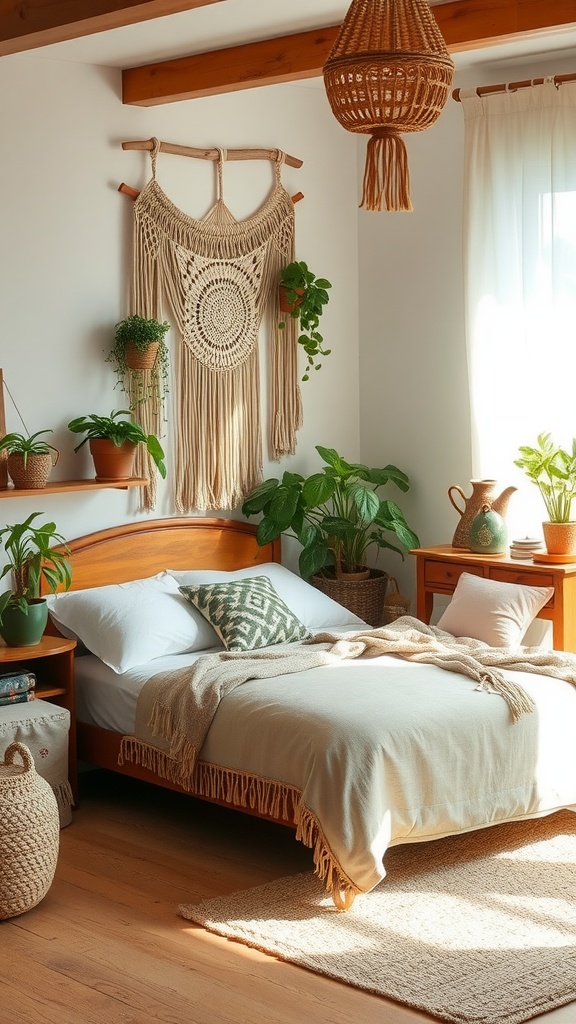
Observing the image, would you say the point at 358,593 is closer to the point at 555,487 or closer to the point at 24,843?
the point at 555,487

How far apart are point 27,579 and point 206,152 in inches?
77.6

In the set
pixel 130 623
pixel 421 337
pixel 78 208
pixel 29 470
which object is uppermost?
pixel 78 208

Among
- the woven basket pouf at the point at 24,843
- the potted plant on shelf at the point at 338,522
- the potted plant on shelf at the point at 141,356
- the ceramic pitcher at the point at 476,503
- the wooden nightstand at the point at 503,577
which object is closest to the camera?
the woven basket pouf at the point at 24,843

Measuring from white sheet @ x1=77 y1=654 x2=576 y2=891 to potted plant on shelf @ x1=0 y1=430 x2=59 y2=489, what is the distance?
1134 mm

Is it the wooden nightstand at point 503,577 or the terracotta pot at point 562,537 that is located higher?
the terracotta pot at point 562,537

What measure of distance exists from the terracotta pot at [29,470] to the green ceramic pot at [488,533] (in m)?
1.73

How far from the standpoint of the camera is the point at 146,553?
5.19 m

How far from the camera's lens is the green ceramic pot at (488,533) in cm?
520

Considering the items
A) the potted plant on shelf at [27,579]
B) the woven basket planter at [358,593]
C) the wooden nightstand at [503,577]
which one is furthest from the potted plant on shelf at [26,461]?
the wooden nightstand at [503,577]

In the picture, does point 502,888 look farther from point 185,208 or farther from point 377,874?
point 185,208

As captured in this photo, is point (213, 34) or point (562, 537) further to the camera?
point (562, 537)

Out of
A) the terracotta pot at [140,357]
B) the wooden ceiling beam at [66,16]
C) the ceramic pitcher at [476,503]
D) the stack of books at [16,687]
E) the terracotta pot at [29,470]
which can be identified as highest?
the wooden ceiling beam at [66,16]

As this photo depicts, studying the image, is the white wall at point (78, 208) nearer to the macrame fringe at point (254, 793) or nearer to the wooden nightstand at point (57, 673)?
the wooden nightstand at point (57, 673)

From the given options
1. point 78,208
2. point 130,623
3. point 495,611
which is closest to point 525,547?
point 495,611
